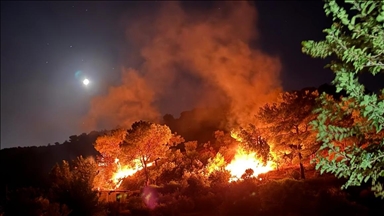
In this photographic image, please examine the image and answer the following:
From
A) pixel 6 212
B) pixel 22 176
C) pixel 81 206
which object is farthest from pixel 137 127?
pixel 22 176

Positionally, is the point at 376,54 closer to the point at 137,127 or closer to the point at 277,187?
the point at 277,187

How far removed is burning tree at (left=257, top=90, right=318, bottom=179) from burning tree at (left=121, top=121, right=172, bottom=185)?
36.4 ft

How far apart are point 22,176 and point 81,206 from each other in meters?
45.1

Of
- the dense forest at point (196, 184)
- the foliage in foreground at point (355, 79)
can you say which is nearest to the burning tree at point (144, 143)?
the dense forest at point (196, 184)

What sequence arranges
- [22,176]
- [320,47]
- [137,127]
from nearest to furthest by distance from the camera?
1. [320,47]
2. [137,127]
3. [22,176]

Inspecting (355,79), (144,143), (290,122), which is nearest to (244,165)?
(290,122)

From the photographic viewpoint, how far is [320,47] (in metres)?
4.24

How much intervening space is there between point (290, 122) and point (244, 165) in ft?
30.4

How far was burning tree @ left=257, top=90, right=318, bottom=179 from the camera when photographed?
26.5 m

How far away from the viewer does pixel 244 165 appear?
3416 centimetres

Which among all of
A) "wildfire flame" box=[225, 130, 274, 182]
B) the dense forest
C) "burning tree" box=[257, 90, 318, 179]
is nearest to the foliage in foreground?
the dense forest

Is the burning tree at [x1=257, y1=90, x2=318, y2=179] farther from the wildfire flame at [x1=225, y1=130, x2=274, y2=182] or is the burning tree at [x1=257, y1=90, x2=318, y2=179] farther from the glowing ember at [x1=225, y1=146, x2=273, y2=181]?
the glowing ember at [x1=225, y1=146, x2=273, y2=181]

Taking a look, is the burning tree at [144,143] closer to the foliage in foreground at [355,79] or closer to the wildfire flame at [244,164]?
the wildfire flame at [244,164]

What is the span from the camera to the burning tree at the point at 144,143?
32.4 metres
